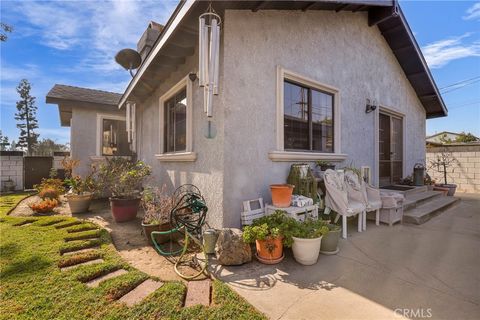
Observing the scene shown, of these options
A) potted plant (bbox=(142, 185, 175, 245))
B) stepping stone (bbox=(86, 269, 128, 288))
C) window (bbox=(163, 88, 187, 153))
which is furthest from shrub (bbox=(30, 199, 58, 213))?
stepping stone (bbox=(86, 269, 128, 288))

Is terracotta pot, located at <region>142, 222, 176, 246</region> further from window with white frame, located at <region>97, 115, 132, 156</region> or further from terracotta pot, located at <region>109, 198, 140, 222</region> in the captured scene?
window with white frame, located at <region>97, 115, 132, 156</region>

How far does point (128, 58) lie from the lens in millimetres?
7168

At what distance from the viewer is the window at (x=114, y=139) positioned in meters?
8.29

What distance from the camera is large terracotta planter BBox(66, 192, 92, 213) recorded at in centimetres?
573

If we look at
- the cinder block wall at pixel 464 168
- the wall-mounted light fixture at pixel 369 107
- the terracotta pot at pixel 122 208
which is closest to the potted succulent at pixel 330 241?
the terracotta pot at pixel 122 208

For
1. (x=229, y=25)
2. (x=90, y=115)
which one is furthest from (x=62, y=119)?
(x=229, y=25)

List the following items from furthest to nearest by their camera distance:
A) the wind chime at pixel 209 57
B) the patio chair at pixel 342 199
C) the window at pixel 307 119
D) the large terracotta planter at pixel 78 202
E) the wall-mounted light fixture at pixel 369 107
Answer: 1. the wall-mounted light fixture at pixel 369 107
2. the large terracotta planter at pixel 78 202
3. the window at pixel 307 119
4. the patio chair at pixel 342 199
5. the wind chime at pixel 209 57

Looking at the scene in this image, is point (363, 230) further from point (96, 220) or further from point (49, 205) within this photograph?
point (49, 205)

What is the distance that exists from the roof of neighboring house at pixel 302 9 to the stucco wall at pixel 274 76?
0.66 feet

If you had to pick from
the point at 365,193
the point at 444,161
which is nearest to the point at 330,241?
the point at 365,193

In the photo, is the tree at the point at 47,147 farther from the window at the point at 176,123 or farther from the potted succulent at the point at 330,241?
the potted succulent at the point at 330,241

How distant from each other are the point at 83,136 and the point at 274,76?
7.19 metres

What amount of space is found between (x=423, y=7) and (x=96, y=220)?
9.70m

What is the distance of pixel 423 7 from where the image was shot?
589 cm
